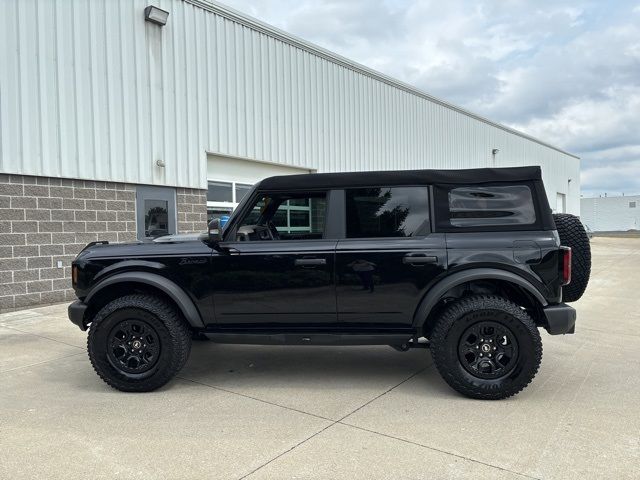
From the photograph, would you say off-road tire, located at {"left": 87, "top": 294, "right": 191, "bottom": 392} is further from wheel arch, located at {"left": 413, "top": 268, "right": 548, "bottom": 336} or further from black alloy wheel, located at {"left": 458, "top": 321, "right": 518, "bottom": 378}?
black alloy wheel, located at {"left": 458, "top": 321, "right": 518, "bottom": 378}

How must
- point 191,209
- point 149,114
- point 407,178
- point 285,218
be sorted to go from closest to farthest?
1. point 407,178
2. point 285,218
3. point 149,114
4. point 191,209

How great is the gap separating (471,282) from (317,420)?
5.52 feet

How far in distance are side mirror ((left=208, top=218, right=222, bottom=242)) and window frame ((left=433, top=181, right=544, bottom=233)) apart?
1.82 metres

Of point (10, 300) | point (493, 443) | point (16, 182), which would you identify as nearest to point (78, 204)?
point (16, 182)

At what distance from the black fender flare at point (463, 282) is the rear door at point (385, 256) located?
69 mm

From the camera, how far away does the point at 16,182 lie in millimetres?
7832

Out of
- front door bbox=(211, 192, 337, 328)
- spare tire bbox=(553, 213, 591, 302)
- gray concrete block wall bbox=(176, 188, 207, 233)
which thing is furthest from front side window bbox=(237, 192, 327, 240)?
gray concrete block wall bbox=(176, 188, 207, 233)

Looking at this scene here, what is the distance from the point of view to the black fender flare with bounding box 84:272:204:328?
160 inches

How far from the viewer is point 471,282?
3998 mm

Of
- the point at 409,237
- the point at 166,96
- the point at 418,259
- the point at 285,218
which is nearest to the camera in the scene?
the point at 418,259

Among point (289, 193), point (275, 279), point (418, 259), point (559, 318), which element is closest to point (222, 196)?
point (289, 193)

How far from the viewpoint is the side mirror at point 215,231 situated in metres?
4.00

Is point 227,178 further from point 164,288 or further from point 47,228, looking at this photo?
point 164,288

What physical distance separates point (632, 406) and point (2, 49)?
943 cm
